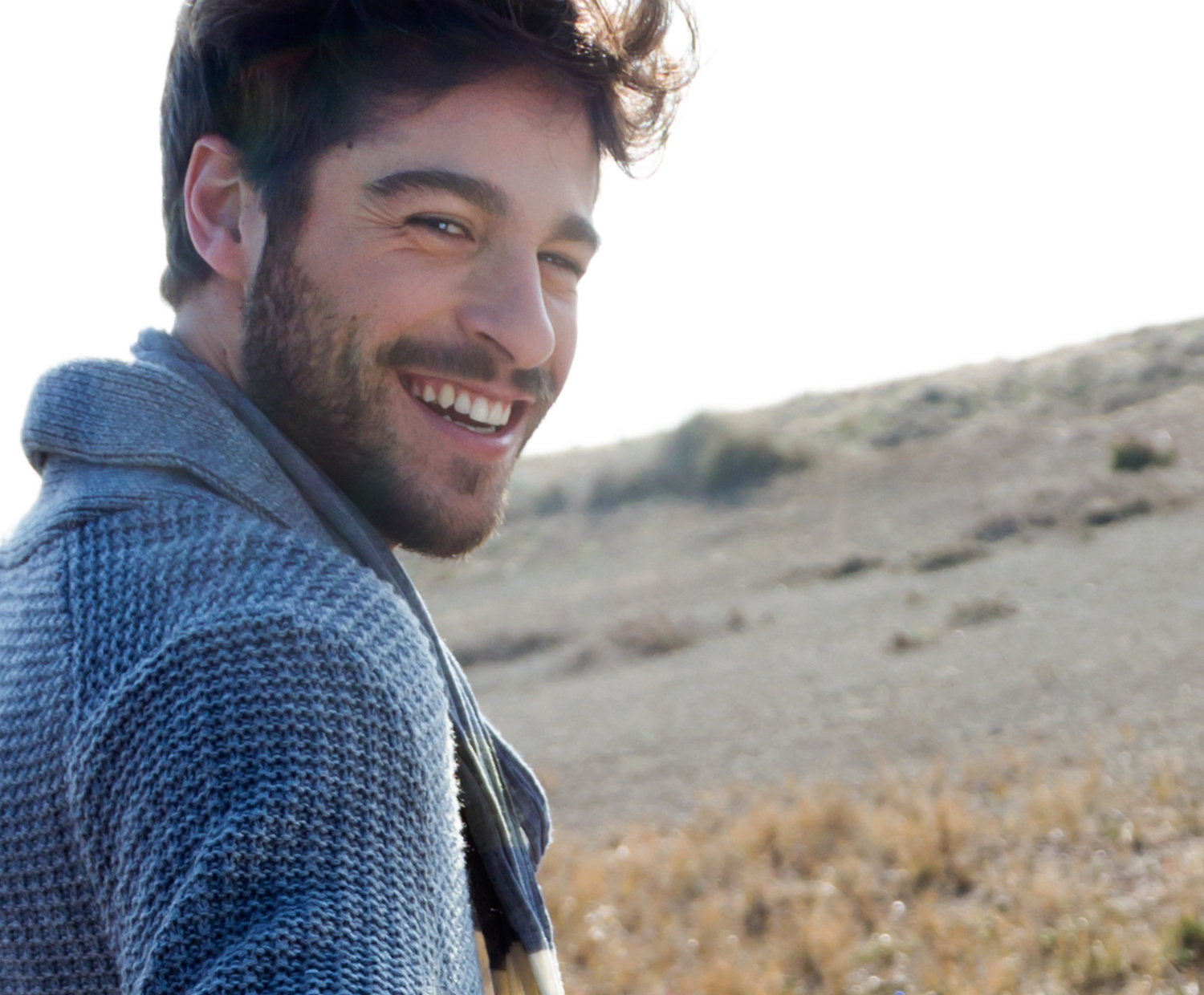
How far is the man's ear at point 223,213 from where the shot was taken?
5.52 ft

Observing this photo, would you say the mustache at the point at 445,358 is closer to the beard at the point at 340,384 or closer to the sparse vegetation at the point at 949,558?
the beard at the point at 340,384

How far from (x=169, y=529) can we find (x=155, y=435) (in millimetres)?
192

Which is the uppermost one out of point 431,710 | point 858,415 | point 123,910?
point 431,710

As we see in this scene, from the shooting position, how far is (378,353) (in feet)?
5.32

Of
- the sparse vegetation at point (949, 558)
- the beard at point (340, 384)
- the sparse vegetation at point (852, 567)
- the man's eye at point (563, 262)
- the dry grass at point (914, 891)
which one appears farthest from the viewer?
the sparse vegetation at point (852, 567)

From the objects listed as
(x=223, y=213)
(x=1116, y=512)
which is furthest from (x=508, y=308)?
(x=1116, y=512)

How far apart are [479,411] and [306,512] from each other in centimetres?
40

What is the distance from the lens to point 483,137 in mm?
1677

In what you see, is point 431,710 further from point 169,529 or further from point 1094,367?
point 1094,367

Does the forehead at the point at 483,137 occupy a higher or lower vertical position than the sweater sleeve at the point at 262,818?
higher

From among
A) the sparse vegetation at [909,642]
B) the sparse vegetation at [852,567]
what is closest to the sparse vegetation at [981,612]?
the sparse vegetation at [909,642]

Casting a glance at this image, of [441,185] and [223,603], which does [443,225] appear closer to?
[441,185]

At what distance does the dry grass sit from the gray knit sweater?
4.25 meters

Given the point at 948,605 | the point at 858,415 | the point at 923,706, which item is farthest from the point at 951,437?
the point at 923,706
